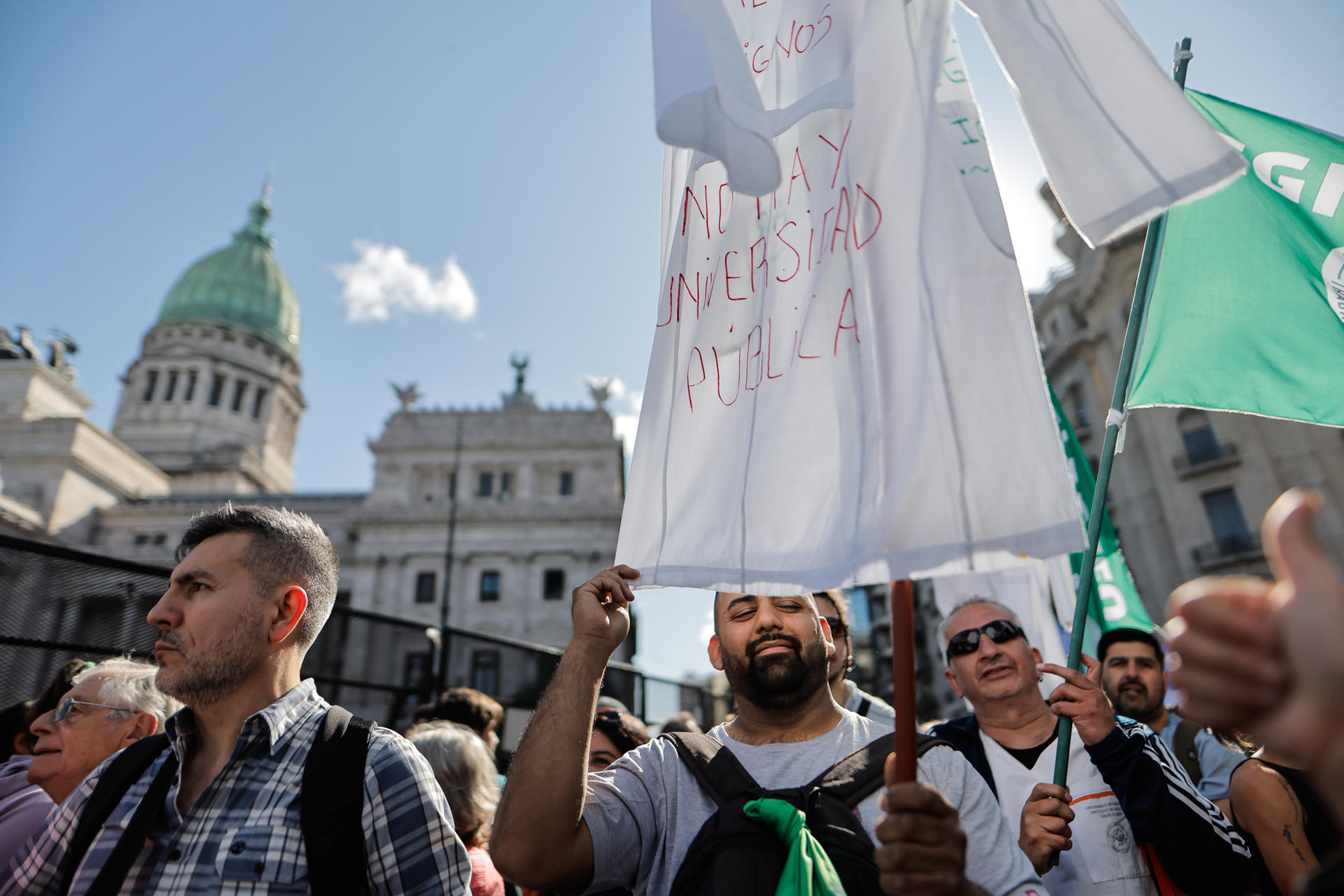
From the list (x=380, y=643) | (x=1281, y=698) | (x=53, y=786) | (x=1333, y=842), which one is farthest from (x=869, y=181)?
(x=380, y=643)

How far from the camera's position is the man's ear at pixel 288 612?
222 cm

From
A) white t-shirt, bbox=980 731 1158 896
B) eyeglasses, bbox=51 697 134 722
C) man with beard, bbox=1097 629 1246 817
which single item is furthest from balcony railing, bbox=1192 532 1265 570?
eyeglasses, bbox=51 697 134 722

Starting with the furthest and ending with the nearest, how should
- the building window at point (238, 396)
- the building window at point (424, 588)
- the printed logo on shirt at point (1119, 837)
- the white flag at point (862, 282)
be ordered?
the building window at point (238, 396), the building window at point (424, 588), the printed logo on shirt at point (1119, 837), the white flag at point (862, 282)

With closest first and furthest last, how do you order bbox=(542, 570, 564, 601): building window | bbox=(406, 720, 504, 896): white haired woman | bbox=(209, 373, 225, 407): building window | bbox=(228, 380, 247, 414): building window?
bbox=(406, 720, 504, 896): white haired woman < bbox=(542, 570, 564, 601): building window < bbox=(209, 373, 225, 407): building window < bbox=(228, 380, 247, 414): building window

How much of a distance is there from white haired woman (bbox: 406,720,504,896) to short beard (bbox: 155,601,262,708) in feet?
4.55

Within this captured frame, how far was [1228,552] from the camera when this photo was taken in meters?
22.4

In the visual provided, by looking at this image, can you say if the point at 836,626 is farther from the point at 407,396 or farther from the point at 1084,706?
the point at 407,396

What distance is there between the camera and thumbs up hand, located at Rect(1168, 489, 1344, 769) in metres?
0.68

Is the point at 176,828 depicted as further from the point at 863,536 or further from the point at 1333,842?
the point at 1333,842

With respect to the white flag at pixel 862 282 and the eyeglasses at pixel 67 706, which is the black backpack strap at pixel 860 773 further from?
the eyeglasses at pixel 67 706

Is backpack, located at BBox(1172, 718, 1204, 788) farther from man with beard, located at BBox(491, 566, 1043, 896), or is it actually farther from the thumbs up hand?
the thumbs up hand

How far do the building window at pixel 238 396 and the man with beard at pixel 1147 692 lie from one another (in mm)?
65625

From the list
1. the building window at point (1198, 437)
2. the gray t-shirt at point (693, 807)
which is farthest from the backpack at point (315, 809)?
the building window at point (1198, 437)

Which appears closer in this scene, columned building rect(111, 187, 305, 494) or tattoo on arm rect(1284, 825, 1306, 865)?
tattoo on arm rect(1284, 825, 1306, 865)
